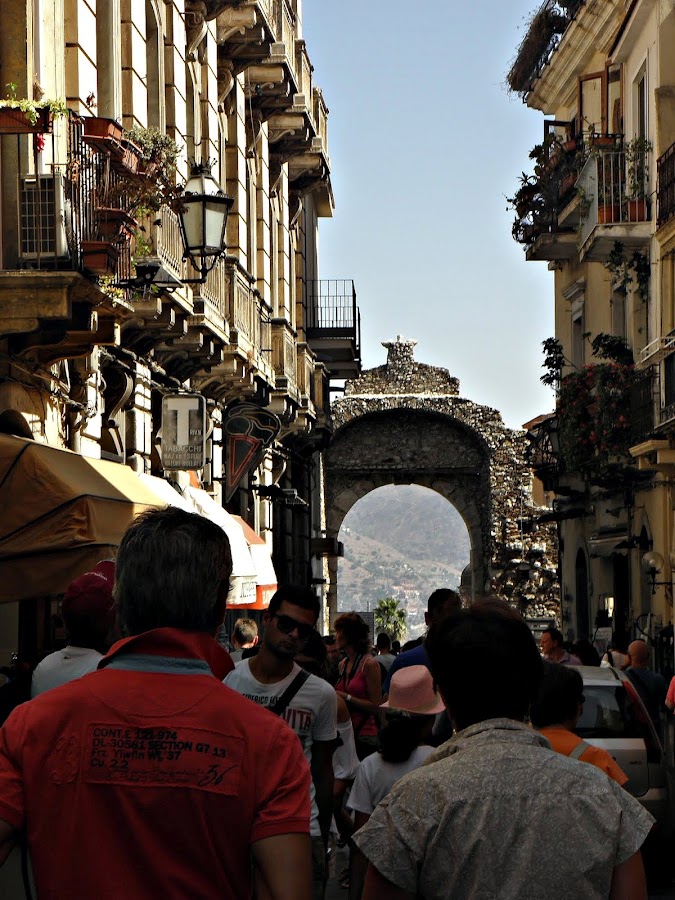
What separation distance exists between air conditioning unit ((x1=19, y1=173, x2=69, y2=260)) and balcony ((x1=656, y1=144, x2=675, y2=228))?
11.7 meters

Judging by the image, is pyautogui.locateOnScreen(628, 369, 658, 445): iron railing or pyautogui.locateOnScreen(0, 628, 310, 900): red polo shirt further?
pyautogui.locateOnScreen(628, 369, 658, 445): iron railing

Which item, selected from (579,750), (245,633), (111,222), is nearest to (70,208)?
(111,222)

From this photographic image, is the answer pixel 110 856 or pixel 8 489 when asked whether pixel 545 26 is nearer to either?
pixel 8 489

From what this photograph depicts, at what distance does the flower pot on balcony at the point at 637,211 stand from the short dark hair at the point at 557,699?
19.0 m

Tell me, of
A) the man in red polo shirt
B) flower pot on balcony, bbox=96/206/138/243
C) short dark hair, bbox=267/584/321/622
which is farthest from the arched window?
the man in red polo shirt

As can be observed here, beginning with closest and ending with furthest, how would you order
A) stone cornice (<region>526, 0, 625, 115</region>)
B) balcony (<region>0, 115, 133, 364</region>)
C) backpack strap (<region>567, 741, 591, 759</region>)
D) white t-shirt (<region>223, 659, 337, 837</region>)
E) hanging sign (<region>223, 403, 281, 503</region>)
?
1. backpack strap (<region>567, 741, 591, 759</region>)
2. white t-shirt (<region>223, 659, 337, 837</region>)
3. balcony (<region>0, 115, 133, 364</region>)
4. hanging sign (<region>223, 403, 281, 503</region>)
5. stone cornice (<region>526, 0, 625, 115</region>)

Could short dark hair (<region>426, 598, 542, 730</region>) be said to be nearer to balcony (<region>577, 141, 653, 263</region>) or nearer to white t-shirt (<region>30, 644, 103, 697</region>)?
white t-shirt (<region>30, 644, 103, 697</region>)

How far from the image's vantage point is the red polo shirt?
9.24ft

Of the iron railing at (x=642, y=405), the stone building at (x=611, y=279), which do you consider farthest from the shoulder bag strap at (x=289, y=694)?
A: the iron railing at (x=642, y=405)

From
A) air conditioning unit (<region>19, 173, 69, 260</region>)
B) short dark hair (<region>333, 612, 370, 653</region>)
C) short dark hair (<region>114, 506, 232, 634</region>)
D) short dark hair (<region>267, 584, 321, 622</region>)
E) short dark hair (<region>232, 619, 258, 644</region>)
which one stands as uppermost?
air conditioning unit (<region>19, 173, 69, 260</region>)

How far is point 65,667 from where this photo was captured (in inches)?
212

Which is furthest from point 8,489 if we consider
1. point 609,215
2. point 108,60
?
point 609,215

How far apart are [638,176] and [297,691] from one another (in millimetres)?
18489

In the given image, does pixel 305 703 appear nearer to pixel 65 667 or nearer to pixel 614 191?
pixel 65 667
